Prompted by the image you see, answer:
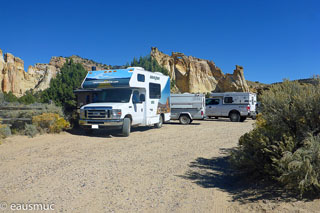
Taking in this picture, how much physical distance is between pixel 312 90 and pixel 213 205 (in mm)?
2746

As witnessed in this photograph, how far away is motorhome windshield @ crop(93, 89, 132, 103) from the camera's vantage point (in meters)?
11.0

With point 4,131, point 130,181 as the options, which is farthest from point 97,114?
→ point 130,181

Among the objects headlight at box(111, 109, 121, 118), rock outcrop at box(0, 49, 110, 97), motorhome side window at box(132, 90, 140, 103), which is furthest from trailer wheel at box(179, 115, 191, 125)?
rock outcrop at box(0, 49, 110, 97)

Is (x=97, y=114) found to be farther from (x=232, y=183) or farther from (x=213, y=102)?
(x=213, y=102)

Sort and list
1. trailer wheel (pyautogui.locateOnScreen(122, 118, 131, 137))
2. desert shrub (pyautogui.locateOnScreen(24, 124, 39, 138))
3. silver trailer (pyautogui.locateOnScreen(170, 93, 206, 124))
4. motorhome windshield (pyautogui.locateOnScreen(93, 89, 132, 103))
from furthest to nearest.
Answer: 1. silver trailer (pyautogui.locateOnScreen(170, 93, 206, 124))
2. motorhome windshield (pyautogui.locateOnScreen(93, 89, 132, 103))
3. trailer wheel (pyautogui.locateOnScreen(122, 118, 131, 137))
4. desert shrub (pyautogui.locateOnScreen(24, 124, 39, 138))

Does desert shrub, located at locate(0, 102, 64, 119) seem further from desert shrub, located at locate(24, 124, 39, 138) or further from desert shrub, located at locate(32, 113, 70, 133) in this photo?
desert shrub, located at locate(24, 124, 39, 138)

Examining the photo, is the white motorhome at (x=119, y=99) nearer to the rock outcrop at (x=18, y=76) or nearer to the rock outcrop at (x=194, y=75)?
the rock outcrop at (x=194, y=75)

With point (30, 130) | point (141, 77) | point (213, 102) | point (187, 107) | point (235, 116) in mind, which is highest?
point (141, 77)

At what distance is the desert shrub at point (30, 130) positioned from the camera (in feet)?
32.6

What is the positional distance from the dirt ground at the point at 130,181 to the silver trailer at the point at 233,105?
11.1 meters

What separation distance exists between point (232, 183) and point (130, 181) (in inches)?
78.4

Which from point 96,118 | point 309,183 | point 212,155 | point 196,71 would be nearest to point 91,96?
point 96,118

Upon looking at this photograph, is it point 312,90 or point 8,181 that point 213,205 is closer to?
point 312,90

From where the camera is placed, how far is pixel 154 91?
12977 millimetres
